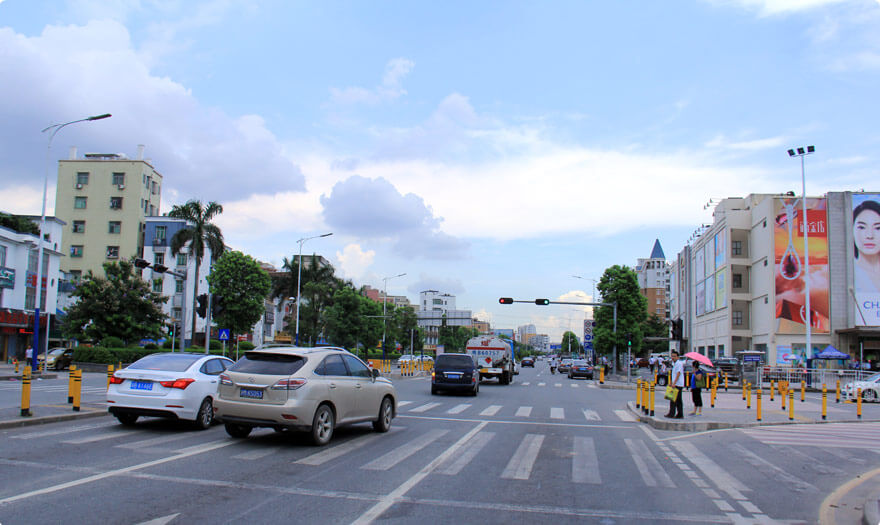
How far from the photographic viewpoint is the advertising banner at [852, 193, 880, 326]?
50.7 meters

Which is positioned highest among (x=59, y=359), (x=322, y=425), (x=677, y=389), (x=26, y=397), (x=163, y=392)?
(x=163, y=392)

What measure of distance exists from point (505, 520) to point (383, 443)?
5263 mm

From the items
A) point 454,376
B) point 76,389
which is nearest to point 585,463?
point 76,389

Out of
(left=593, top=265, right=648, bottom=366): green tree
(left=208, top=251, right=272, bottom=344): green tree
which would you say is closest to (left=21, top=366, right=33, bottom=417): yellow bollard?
(left=208, top=251, right=272, bottom=344): green tree

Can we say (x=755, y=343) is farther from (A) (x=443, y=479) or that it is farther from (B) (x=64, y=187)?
(B) (x=64, y=187)

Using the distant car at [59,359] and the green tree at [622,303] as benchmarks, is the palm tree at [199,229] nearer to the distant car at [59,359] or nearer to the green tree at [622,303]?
the distant car at [59,359]

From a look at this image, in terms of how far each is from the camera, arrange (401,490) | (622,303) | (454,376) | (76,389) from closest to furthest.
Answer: (401,490) → (76,389) → (454,376) → (622,303)

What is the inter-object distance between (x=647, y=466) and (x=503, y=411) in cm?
916

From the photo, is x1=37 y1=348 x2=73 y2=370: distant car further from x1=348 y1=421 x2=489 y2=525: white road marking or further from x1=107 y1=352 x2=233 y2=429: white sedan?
x1=348 y1=421 x2=489 y2=525: white road marking

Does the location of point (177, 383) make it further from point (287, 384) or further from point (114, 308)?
point (114, 308)

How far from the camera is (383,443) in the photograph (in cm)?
1140

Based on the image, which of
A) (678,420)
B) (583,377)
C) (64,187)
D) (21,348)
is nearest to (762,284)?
(583,377)

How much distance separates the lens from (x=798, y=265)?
53031 mm

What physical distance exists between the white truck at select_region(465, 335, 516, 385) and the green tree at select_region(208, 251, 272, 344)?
67.5 feet
